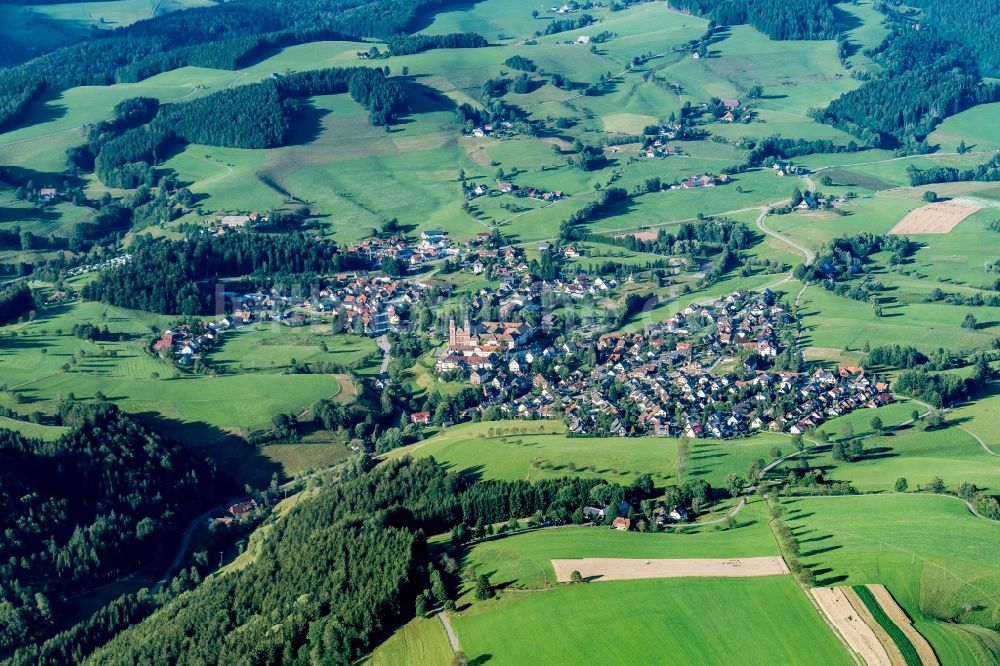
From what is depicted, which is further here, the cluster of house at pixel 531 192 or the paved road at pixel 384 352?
the cluster of house at pixel 531 192

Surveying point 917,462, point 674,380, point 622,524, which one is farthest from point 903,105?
point 622,524

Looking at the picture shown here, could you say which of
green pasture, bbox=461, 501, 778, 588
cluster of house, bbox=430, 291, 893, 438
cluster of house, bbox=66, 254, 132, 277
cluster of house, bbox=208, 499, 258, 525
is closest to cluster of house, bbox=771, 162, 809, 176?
cluster of house, bbox=430, 291, 893, 438

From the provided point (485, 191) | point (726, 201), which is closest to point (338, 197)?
point (485, 191)

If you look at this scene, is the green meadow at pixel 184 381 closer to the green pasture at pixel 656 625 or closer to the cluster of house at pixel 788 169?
the green pasture at pixel 656 625

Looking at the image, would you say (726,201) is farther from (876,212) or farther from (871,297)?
(871,297)

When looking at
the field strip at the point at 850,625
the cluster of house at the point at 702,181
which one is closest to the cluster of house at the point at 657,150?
the cluster of house at the point at 702,181

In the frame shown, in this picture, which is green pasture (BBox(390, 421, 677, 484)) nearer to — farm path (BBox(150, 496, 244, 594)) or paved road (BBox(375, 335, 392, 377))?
farm path (BBox(150, 496, 244, 594))

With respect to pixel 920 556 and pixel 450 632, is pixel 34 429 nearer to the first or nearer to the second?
pixel 450 632
